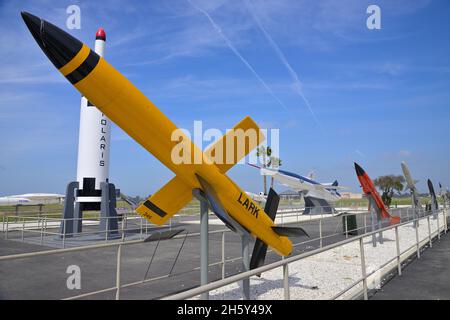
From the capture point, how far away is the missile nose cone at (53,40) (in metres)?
3.44

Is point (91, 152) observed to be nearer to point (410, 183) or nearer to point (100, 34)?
point (100, 34)

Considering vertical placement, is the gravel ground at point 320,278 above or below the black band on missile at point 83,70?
below

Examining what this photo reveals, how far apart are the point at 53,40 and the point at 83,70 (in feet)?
1.34

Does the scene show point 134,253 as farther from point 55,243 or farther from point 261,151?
point 261,151

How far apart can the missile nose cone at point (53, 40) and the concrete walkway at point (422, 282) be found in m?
6.06

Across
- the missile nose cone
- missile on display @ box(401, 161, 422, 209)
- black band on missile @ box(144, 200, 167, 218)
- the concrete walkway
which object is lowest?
the concrete walkway

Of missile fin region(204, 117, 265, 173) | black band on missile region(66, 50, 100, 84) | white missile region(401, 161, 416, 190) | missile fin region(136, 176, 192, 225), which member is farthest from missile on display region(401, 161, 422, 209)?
black band on missile region(66, 50, 100, 84)

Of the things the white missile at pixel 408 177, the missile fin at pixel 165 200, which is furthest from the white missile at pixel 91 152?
the white missile at pixel 408 177

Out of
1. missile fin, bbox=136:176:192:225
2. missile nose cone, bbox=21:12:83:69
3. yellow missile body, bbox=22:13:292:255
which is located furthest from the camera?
missile fin, bbox=136:176:192:225

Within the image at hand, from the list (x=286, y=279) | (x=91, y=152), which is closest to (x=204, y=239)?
(x=286, y=279)

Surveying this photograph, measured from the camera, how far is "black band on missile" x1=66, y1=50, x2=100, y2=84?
12.1 feet

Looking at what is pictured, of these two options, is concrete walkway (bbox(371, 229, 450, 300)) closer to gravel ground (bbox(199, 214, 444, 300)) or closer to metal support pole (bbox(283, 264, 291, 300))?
gravel ground (bbox(199, 214, 444, 300))

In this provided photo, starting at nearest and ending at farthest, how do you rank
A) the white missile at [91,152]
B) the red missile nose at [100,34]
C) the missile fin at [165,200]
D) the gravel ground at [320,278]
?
the missile fin at [165,200]
the gravel ground at [320,278]
the white missile at [91,152]
the red missile nose at [100,34]

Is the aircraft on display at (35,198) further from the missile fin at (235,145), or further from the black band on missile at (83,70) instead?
the black band on missile at (83,70)
